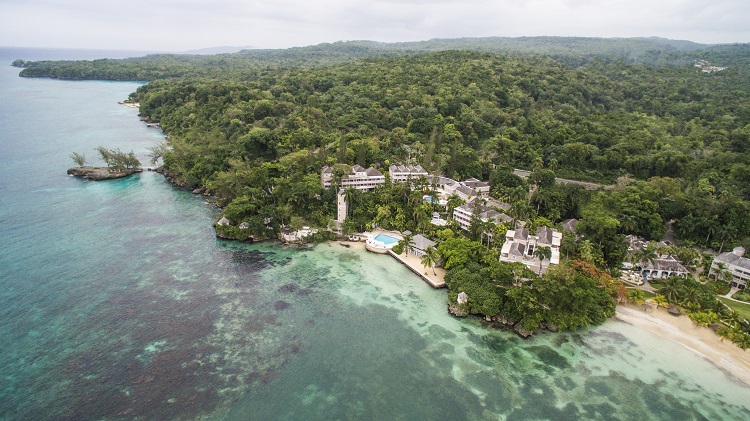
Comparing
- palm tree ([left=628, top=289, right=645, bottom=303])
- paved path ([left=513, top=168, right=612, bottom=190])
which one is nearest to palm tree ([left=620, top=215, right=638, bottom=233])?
palm tree ([left=628, top=289, right=645, bottom=303])

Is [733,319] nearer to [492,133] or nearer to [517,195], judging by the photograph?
[517,195]

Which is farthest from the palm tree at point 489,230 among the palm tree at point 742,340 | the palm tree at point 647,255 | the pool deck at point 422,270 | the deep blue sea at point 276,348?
the palm tree at point 742,340

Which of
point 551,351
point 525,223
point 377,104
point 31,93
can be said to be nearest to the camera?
point 551,351

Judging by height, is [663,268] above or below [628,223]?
below

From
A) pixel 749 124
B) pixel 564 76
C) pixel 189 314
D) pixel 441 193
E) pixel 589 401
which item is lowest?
pixel 589 401

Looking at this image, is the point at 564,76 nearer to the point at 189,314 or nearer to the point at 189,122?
the point at 189,122

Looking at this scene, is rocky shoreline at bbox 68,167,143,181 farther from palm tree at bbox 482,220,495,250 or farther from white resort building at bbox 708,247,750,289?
white resort building at bbox 708,247,750,289

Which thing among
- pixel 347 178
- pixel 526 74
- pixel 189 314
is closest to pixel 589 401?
pixel 189 314

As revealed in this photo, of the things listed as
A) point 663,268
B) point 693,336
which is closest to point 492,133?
point 663,268
